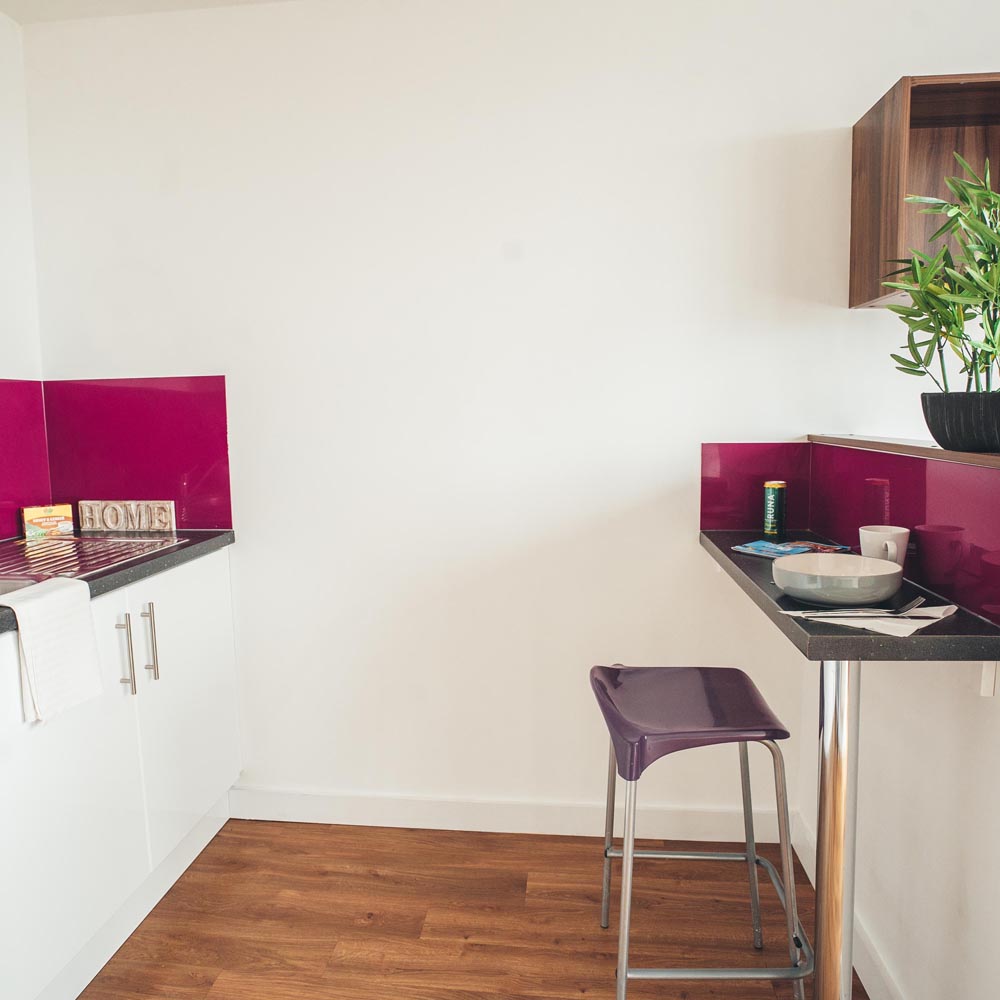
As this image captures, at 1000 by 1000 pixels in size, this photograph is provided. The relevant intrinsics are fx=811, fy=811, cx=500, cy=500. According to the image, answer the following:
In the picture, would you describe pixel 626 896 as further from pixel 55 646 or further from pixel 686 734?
pixel 55 646

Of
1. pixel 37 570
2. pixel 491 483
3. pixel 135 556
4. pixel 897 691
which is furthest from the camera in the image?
pixel 491 483

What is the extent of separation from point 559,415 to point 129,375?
142 cm

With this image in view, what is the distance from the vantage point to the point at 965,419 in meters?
1.49

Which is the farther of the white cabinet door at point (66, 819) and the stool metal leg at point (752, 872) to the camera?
the stool metal leg at point (752, 872)

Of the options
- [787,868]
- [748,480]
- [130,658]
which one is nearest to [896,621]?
[787,868]

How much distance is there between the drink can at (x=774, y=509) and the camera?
2334 mm

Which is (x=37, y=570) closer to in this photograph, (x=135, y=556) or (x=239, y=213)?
(x=135, y=556)

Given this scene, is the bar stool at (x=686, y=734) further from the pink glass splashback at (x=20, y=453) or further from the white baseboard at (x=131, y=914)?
the pink glass splashback at (x=20, y=453)

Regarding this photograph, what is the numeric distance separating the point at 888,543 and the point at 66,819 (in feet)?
6.26

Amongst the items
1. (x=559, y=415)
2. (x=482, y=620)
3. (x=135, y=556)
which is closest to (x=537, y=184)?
(x=559, y=415)

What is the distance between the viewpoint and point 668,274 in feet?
8.05

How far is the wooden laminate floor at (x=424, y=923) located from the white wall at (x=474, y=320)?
0.18 metres

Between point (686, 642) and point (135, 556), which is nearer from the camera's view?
point (135, 556)

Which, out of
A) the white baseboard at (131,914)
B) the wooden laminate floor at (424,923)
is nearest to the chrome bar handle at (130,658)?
the white baseboard at (131,914)
